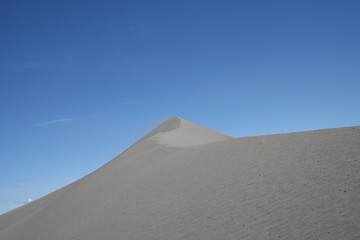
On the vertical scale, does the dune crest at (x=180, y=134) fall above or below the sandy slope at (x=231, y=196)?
above

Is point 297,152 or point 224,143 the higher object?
point 224,143

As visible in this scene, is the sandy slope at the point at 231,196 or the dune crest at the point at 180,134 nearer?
the sandy slope at the point at 231,196

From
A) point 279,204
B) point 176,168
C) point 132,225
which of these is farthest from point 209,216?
point 176,168

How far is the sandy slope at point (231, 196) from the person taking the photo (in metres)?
7.86

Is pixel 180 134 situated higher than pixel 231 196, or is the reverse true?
pixel 180 134

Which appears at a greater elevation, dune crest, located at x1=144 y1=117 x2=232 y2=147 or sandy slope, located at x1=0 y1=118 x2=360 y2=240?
dune crest, located at x1=144 y1=117 x2=232 y2=147

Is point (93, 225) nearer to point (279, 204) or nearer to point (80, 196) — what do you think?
point (80, 196)

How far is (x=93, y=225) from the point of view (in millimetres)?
14297

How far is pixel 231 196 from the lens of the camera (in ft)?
34.8

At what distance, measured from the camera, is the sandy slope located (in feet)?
25.8

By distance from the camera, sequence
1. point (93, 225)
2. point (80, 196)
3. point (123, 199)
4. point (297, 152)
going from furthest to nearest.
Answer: point (80, 196)
point (123, 199)
point (93, 225)
point (297, 152)

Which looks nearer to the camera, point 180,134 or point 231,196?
point 231,196

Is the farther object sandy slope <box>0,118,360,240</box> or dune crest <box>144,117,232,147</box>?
dune crest <box>144,117,232,147</box>

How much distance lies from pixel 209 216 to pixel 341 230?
4094mm
